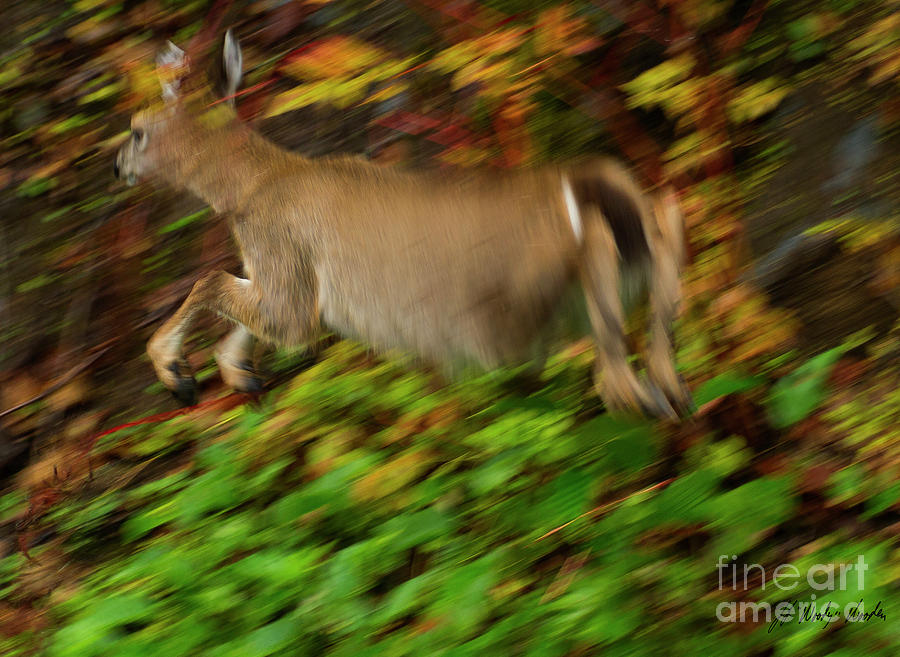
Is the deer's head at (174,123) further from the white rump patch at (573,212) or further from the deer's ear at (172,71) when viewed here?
the white rump patch at (573,212)

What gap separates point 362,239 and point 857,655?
2.23 meters

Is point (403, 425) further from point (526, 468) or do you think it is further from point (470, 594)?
point (470, 594)

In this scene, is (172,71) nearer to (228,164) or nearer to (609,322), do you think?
(228,164)

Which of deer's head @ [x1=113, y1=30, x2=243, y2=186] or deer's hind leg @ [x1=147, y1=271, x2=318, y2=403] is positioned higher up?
deer's head @ [x1=113, y1=30, x2=243, y2=186]

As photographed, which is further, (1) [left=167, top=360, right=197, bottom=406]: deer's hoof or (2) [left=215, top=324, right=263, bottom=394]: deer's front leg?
(2) [left=215, top=324, right=263, bottom=394]: deer's front leg

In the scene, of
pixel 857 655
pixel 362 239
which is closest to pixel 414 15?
pixel 362 239

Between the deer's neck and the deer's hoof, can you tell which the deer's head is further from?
the deer's hoof

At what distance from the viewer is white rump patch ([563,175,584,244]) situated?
134 inches

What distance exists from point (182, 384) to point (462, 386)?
3.73 feet

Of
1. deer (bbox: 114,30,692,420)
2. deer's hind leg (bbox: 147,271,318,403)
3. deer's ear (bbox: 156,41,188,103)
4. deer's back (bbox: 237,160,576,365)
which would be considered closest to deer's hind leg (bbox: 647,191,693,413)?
deer (bbox: 114,30,692,420)

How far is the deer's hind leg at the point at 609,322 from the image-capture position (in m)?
3.30

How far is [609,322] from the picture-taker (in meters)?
3.30

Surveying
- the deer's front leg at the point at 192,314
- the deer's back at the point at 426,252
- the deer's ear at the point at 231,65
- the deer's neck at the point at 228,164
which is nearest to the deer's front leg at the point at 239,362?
the deer's front leg at the point at 192,314

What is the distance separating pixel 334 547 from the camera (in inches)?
147
